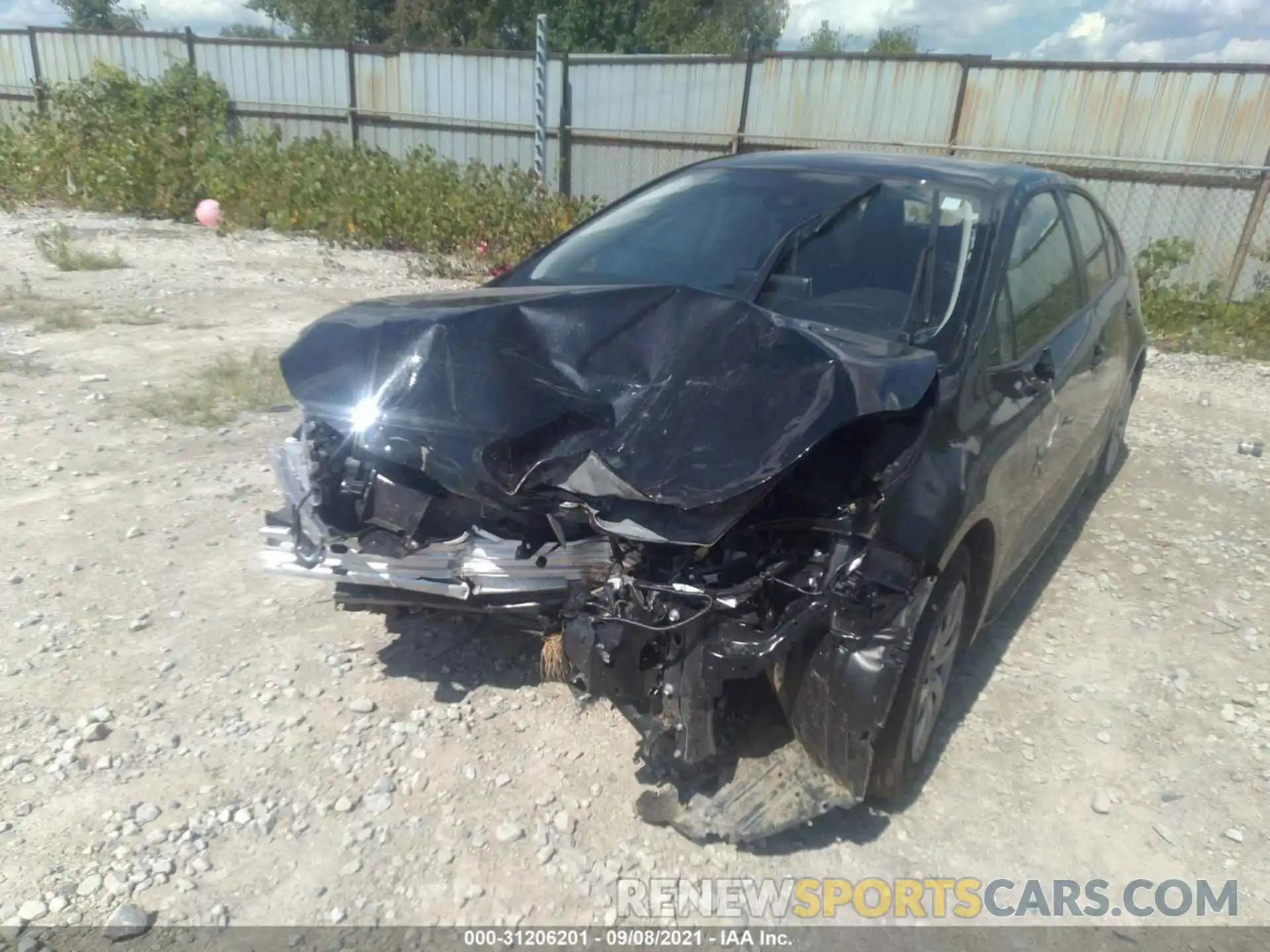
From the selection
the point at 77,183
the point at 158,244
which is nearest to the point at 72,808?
the point at 158,244

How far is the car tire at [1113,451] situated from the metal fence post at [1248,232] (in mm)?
4626

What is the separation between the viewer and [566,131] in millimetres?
12820

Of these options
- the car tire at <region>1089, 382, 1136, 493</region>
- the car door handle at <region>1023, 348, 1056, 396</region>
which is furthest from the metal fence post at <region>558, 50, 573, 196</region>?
the car door handle at <region>1023, 348, 1056, 396</region>

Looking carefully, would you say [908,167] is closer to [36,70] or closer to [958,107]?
[958,107]

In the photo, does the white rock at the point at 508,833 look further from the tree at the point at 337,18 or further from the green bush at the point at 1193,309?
the tree at the point at 337,18

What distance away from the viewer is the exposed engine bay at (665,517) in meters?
2.46

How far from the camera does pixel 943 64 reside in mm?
10188

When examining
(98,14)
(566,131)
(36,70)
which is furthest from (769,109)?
(98,14)

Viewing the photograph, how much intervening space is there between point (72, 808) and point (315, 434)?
1271mm

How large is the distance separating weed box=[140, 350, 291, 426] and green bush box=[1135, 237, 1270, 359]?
7591 millimetres

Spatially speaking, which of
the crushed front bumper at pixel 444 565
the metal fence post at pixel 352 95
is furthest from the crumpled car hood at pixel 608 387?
the metal fence post at pixel 352 95

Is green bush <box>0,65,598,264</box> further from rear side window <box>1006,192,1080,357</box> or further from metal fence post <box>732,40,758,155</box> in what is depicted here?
rear side window <box>1006,192,1080,357</box>

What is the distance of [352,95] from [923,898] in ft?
47.2

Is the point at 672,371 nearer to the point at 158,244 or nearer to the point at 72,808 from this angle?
the point at 72,808
